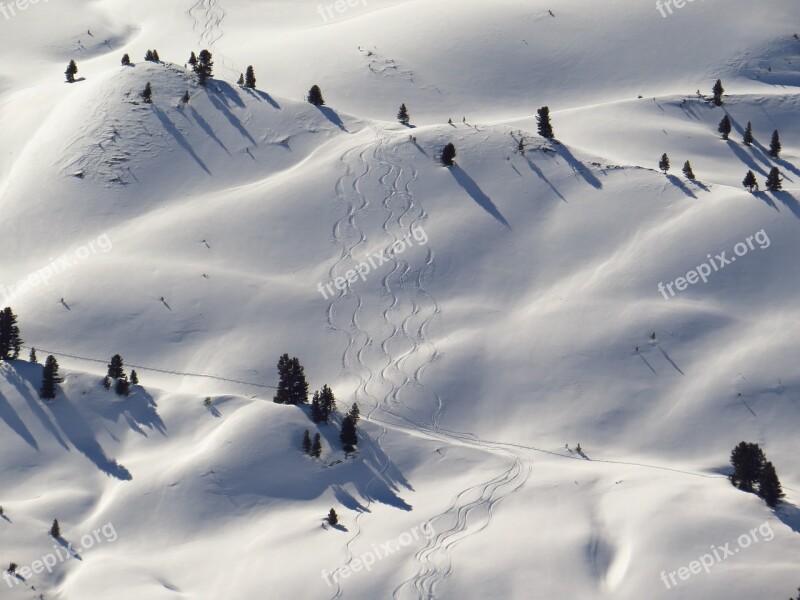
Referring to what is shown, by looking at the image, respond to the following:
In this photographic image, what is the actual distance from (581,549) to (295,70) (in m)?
66.5

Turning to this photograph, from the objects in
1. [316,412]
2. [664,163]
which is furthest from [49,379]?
[664,163]

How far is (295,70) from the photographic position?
10306cm

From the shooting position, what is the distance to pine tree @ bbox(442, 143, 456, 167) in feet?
270

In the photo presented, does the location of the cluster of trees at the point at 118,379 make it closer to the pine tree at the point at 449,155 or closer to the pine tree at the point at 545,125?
the pine tree at the point at 449,155

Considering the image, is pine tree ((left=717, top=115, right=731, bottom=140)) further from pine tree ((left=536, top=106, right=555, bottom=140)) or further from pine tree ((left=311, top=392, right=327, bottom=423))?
pine tree ((left=311, top=392, right=327, bottom=423))

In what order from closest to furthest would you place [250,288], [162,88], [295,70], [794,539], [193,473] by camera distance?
[794,539] < [193,473] < [250,288] < [162,88] < [295,70]

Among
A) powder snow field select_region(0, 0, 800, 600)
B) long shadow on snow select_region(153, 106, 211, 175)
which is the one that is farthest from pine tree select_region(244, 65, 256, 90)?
long shadow on snow select_region(153, 106, 211, 175)

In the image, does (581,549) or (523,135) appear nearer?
(581,549)

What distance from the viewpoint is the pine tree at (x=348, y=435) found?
58.3 meters

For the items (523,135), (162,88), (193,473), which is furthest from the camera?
(162,88)

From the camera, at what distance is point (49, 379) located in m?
61.2

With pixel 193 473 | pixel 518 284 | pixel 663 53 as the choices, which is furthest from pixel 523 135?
pixel 193 473

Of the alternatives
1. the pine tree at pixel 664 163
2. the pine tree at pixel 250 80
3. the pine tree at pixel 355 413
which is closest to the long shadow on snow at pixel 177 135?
the pine tree at pixel 250 80

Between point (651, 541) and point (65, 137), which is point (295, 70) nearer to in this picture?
point (65, 137)
